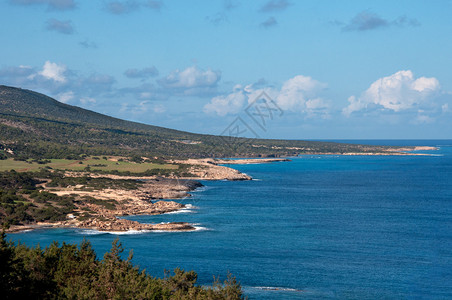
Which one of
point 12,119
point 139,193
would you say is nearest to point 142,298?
point 139,193

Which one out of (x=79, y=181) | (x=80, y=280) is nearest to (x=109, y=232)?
(x=80, y=280)

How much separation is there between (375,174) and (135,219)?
101068mm

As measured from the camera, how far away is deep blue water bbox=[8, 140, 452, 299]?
47625 mm

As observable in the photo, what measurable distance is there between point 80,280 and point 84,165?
111m

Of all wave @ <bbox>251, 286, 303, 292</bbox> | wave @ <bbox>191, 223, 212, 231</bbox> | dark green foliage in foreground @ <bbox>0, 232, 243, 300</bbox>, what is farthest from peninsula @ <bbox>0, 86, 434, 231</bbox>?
wave @ <bbox>251, 286, 303, 292</bbox>

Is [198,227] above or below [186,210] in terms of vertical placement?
below

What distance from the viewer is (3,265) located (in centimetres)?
3006

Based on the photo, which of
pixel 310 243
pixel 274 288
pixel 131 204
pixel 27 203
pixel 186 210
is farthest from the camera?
pixel 131 204

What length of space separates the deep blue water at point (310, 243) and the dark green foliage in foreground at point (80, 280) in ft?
37.5

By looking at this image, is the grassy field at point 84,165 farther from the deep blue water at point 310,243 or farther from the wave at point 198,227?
the wave at point 198,227

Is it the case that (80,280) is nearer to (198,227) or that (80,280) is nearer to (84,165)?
(198,227)

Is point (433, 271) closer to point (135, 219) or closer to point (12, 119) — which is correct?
point (135, 219)

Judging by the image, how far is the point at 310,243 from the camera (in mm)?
63125

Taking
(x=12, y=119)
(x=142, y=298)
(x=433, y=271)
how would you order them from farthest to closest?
1. (x=12, y=119)
2. (x=433, y=271)
3. (x=142, y=298)
